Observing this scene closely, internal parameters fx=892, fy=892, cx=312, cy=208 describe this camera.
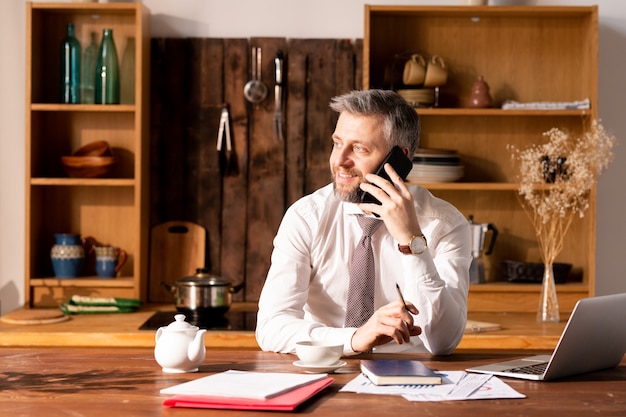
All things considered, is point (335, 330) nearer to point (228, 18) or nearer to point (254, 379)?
point (254, 379)

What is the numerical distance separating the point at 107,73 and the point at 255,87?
0.66m

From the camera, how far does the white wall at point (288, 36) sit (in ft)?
13.3

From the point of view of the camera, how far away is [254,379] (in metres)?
1.75

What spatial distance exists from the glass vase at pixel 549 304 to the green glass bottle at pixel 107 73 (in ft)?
6.64

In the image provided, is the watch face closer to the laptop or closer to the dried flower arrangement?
the laptop

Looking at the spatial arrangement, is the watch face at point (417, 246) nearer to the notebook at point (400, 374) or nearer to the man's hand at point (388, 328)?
the man's hand at point (388, 328)

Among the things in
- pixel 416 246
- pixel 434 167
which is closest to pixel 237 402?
pixel 416 246

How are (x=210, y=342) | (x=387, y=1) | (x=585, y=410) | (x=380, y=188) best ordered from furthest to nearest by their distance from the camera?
(x=387, y=1)
(x=210, y=342)
(x=380, y=188)
(x=585, y=410)

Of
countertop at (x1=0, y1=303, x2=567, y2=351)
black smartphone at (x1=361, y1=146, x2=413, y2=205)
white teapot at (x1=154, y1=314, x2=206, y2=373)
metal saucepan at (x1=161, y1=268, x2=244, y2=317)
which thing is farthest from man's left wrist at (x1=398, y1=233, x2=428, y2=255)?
metal saucepan at (x1=161, y1=268, x2=244, y2=317)

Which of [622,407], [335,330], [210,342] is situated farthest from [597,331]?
[210,342]

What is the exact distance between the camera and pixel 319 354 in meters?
1.90

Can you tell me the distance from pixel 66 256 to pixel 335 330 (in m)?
2.05

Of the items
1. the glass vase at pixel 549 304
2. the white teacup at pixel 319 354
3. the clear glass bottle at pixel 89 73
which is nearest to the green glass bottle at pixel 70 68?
the clear glass bottle at pixel 89 73

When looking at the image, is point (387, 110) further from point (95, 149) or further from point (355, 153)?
point (95, 149)
